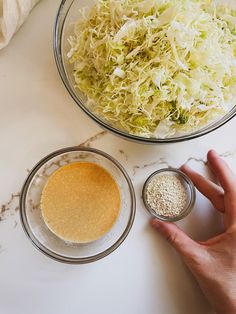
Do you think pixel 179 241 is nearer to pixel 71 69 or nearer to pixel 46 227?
pixel 46 227

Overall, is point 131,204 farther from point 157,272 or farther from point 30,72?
point 30,72

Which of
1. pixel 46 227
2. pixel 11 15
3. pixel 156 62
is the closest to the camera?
pixel 156 62

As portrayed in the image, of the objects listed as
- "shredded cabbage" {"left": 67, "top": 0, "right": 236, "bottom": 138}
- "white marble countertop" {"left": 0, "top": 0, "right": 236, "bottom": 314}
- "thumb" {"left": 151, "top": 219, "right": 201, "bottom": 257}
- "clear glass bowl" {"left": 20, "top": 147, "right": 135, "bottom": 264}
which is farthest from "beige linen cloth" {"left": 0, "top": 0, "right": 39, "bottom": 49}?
"thumb" {"left": 151, "top": 219, "right": 201, "bottom": 257}

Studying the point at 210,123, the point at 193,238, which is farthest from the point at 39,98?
the point at 193,238

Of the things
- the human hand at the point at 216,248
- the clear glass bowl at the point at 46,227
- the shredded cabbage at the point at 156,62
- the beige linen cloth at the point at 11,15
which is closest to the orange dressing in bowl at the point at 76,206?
the clear glass bowl at the point at 46,227

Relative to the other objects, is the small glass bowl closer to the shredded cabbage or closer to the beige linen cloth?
the shredded cabbage

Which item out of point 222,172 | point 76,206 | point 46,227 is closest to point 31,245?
point 46,227
